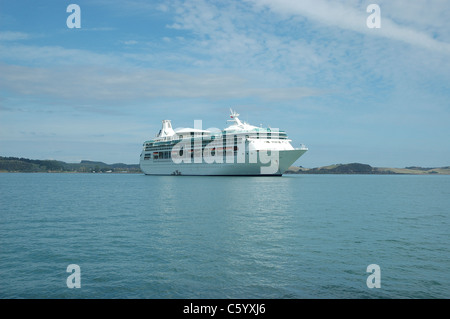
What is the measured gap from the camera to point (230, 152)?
102125 millimetres

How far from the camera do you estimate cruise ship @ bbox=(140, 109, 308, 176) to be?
3789 inches

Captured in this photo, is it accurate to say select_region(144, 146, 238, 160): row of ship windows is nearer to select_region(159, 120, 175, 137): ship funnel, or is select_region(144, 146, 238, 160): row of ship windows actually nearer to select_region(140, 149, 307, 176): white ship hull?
select_region(140, 149, 307, 176): white ship hull

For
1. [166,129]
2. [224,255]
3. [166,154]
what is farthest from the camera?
[166,129]

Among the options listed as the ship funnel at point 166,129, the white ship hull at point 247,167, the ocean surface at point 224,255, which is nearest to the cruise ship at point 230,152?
the white ship hull at point 247,167

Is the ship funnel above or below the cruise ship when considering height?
above

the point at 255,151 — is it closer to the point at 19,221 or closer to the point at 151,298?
the point at 19,221

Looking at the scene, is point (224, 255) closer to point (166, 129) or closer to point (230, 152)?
point (230, 152)

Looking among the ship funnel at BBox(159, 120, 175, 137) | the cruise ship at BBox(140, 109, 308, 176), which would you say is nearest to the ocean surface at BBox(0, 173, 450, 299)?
the cruise ship at BBox(140, 109, 308, 176)

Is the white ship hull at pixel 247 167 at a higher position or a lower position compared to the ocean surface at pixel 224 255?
higher

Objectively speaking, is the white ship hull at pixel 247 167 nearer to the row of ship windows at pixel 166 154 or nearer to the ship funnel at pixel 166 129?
the row of ship windows at pixel 166 154

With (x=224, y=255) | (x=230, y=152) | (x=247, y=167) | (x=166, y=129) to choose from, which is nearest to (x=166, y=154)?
(x=166, y=129)

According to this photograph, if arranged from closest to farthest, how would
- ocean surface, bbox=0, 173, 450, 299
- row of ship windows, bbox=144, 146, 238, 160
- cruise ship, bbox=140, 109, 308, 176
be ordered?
ocean surface, bbox=0, 173, 450, 299 → cruise ship, bbox=140, 109, 308, 176 → row of ship windows, bbox=144, 146, 238, 160

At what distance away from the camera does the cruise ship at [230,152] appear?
96250 mm
